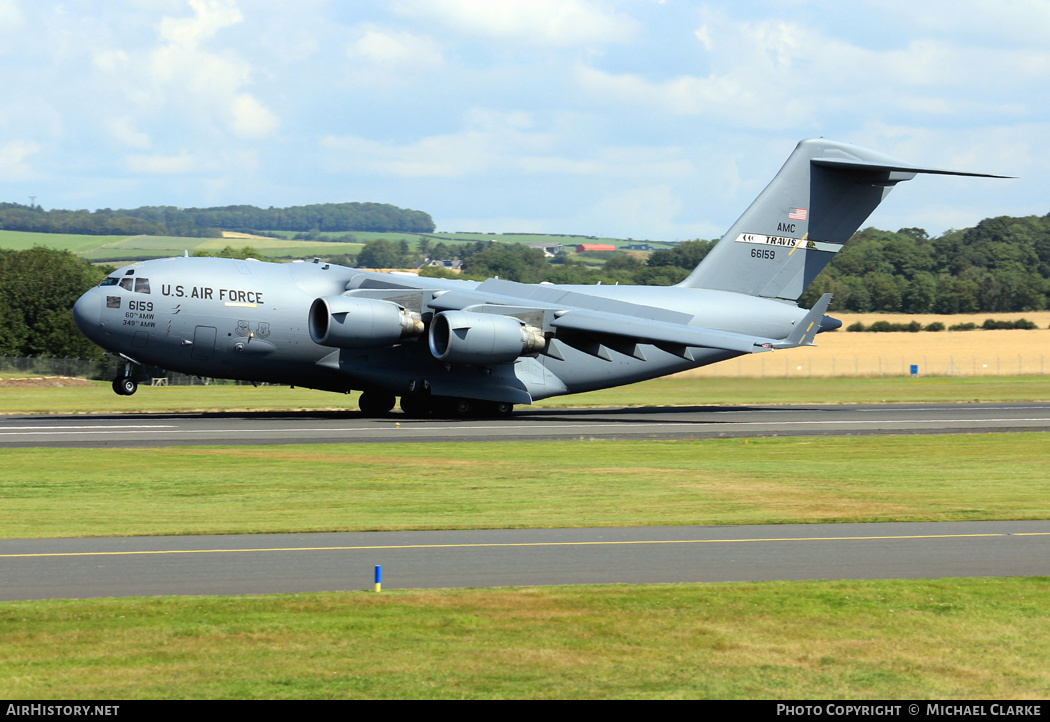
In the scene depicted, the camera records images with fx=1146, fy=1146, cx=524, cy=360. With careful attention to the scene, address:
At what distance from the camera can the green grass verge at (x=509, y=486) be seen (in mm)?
16453

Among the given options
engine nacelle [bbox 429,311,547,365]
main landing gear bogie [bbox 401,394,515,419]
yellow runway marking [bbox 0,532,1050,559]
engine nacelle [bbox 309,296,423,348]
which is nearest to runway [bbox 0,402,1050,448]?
main landing gear bogie [bbox 401,394,515,419]

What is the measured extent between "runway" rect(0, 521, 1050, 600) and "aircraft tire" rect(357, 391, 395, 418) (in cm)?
2144

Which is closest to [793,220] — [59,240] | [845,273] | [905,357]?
[905,357]

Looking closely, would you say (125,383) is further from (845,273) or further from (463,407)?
(845,273)

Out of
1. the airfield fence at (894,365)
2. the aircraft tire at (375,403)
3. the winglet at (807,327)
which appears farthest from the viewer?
the airfield fence at (894,365)

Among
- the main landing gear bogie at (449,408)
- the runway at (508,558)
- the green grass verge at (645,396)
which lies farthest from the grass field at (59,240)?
the runway at (508,558)

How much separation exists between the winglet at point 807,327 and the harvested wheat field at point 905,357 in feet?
75.2

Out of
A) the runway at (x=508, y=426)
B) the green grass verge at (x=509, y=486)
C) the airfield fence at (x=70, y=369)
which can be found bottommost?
the airfield fence at (x=70, y=369)

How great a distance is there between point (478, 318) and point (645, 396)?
1916 centimetres

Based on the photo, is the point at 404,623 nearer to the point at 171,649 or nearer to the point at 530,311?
the point at 171,649

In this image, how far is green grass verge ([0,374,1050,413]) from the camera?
1678 inches

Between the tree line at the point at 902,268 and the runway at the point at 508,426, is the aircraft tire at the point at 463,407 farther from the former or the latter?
the tree line at the point at 902,268

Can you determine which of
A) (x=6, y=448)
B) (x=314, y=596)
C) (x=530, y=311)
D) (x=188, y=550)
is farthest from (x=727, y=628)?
(x=530, y=311)

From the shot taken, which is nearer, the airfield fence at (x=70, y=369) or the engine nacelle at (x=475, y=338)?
the engine nacelle at (x=475, y=338)
